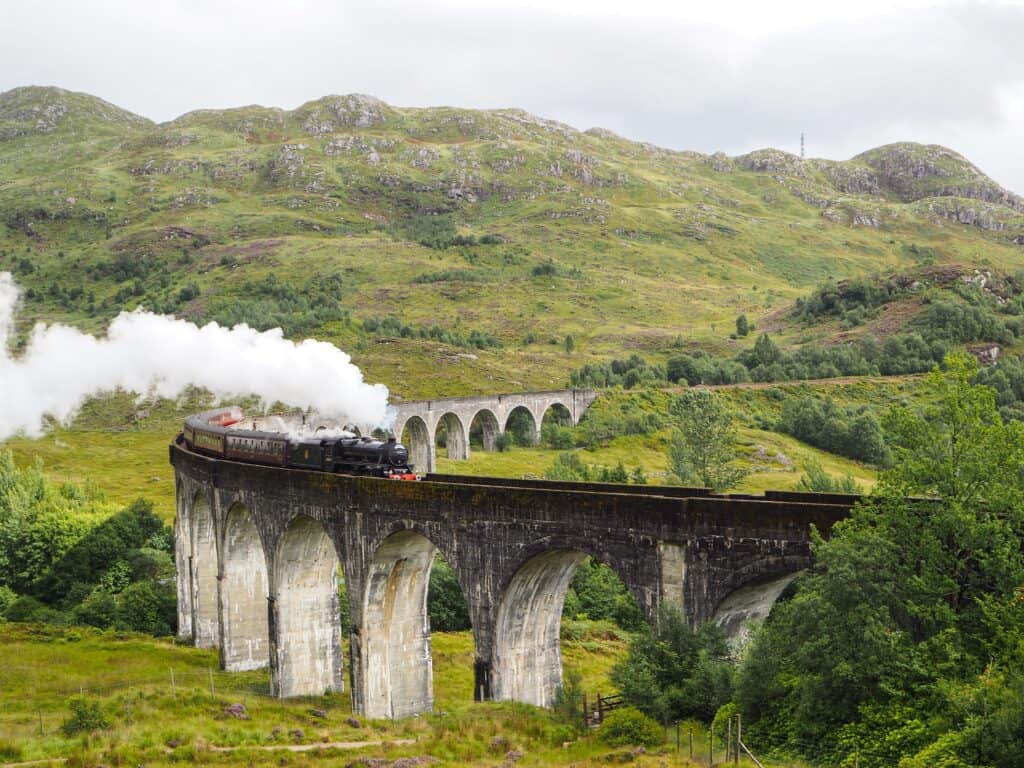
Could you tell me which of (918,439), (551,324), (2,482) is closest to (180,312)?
(551,324)

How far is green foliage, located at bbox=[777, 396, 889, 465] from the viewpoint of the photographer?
3826 inches

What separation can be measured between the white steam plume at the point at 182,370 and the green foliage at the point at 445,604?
988 cm

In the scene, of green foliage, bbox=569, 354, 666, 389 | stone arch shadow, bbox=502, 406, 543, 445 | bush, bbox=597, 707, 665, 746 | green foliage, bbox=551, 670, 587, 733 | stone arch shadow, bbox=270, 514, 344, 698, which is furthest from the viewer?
green foliage, bbox=569, 354, 666, 389

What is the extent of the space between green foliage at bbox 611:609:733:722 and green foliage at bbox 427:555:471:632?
31.1m

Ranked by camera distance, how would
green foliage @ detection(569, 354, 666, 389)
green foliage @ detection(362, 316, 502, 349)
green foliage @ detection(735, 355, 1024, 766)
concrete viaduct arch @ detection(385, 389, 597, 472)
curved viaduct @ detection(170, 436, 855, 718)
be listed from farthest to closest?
green foliage @ detection(362, 316, 502, 349), green foliage @ detection(569, 354, 666, 389), concrete viaduct arch @ detection(385, 389, 597, 472), curved viaduct @ detection(170, 436, 855, 718), green foliage @ detection(735, 355, 1024, 766)

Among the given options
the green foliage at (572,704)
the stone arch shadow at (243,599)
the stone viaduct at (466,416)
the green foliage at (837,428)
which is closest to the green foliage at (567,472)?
the stone viaduct at (466,416)

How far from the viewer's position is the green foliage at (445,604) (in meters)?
54.8

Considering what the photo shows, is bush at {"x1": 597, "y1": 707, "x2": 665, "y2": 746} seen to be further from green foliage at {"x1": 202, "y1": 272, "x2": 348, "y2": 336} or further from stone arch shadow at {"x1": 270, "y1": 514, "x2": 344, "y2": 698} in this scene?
green foliage at {"x1": 202, "y1": 272, "x2": 348, "y2": 336}

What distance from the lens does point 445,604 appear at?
55.5m

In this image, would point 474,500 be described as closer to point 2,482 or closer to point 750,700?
point 750,700

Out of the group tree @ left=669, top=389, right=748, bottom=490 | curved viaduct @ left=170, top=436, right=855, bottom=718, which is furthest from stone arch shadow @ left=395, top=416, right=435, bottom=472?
curved viaduct @ left=170, top=436, right=855, bottom=718

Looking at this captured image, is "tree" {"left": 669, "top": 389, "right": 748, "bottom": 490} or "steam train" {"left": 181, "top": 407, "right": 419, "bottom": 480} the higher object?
"steam train" {"left": 181, "top": 407, "right": 419, "bottom": 480}

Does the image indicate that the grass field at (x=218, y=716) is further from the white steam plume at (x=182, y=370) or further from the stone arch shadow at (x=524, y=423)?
the stone arch shadow at (x=524, y=423)

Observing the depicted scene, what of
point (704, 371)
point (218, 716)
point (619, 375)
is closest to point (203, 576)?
point (218, 716)
